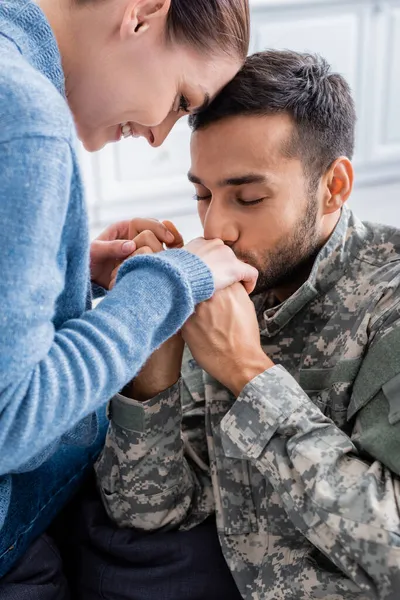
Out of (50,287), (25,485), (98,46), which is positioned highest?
(98,46)

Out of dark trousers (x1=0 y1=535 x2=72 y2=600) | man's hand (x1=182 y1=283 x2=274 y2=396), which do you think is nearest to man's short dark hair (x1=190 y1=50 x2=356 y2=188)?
man's hand (x1=182 y1=283 x2=274 y2=396)

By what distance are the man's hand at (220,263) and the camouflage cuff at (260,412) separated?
18cm

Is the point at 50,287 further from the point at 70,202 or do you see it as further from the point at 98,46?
the point at 98,46

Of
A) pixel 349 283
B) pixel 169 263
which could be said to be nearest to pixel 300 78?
pixel 349 283

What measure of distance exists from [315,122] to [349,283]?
1.16 feet

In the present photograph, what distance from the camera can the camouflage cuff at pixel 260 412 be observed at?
130cm

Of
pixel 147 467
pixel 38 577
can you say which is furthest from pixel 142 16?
pixel 38 577

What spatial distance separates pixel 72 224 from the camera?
3.41 feet

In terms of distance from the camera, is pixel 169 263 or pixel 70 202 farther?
pixel 169 263

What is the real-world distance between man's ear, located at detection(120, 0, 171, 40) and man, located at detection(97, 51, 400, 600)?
40 centimetres

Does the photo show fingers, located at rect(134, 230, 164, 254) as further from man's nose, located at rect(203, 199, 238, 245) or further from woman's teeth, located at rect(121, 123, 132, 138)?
woman's teeth, located at rect(121, 123, 132, 138)

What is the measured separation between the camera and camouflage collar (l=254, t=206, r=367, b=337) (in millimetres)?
1552

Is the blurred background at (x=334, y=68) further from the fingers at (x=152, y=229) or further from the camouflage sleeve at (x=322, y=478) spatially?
the camouflage sleeve at (x=322, y=478)

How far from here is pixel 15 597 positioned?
136 centimetres
